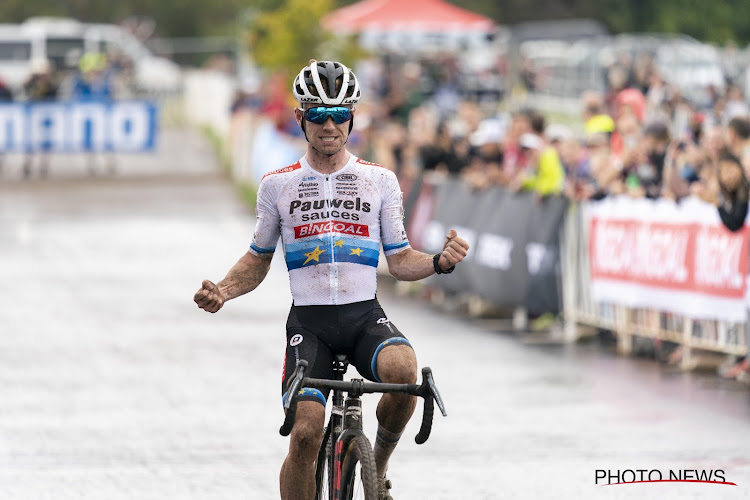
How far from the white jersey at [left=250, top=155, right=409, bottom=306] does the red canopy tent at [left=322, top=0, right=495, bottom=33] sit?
3406cm

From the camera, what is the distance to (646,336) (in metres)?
14.2

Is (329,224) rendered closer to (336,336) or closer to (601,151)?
(336,336)

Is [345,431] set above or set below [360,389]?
below

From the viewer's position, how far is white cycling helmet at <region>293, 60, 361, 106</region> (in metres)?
6.93

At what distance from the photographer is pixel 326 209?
705 cm

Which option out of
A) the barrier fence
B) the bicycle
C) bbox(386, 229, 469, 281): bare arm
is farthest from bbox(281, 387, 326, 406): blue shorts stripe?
the barrier fence

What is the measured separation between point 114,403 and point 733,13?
5467 centimetres

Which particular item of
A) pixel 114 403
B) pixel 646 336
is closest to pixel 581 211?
pixel 646 336

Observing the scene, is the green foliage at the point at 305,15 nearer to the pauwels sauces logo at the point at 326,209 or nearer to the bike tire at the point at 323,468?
the pauwels sauces logo at the point at 326,209

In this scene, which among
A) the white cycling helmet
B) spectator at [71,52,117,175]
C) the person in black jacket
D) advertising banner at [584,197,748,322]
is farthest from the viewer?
spectator at [71,52,117,175]

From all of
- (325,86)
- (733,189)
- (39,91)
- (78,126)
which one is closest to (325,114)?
(325,86)

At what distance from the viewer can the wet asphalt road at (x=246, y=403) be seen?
30.0 ft

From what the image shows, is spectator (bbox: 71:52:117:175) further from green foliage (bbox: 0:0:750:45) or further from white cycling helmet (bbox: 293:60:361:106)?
white cycling helmet (bbox: 293:60:361:106)

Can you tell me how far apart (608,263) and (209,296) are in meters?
8.42
